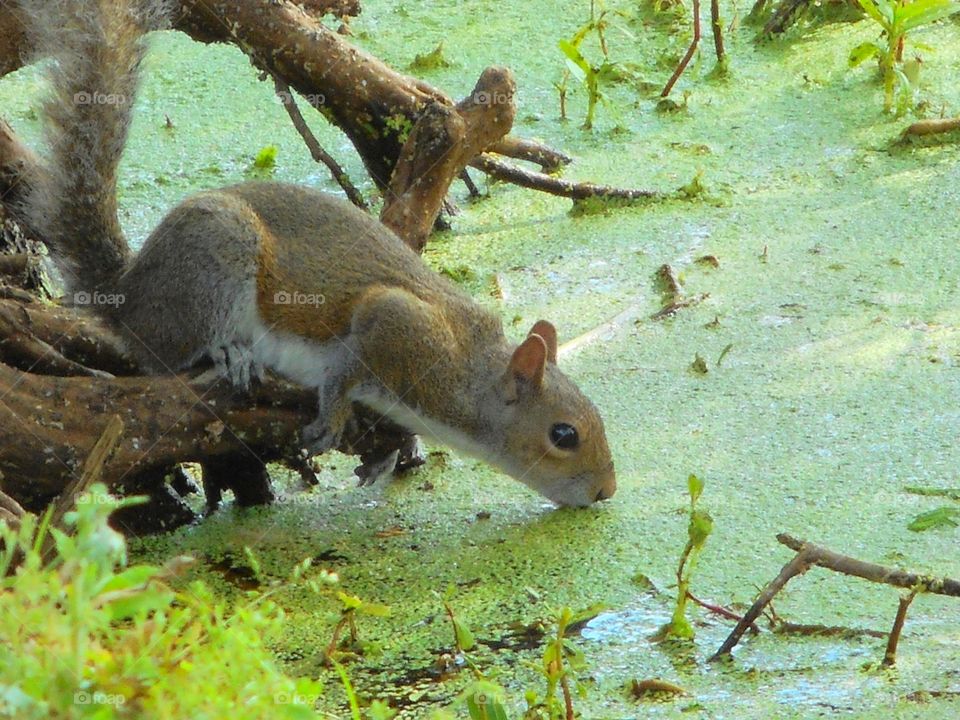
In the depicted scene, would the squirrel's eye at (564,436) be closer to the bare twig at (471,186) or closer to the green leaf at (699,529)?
the green leaf at (699,529)

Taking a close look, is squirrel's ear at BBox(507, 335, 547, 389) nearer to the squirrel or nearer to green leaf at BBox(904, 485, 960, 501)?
the squirrel

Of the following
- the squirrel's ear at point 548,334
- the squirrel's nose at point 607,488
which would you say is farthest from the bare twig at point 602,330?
A: the squirrel's nose at point 607,488

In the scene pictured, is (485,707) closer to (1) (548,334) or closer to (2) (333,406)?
(2) (333,406)
